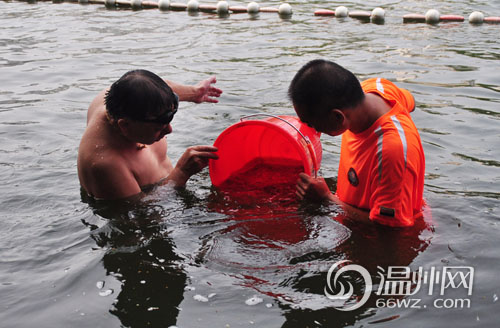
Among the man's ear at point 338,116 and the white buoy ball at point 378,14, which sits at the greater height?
the white buoy ball at point 378,14

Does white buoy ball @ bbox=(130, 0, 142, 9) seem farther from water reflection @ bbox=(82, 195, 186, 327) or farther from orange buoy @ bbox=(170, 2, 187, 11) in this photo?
water reflection @ bbox=(82, 195, 186, 327)

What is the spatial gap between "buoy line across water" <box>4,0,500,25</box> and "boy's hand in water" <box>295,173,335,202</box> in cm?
773

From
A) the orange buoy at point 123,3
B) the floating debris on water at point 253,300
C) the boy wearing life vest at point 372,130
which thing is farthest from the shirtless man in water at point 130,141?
the orange buoy at point 123,3

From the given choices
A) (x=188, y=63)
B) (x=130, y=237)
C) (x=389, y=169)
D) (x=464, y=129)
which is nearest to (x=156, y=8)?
(x=188, y=63)

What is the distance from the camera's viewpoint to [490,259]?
12.7 feet

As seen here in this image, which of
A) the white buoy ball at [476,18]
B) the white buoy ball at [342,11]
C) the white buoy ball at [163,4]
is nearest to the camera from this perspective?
the white buoy ball at [476,18]

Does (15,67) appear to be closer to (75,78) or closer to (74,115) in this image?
(75,78)

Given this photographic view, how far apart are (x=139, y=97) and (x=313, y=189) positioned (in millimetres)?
1400

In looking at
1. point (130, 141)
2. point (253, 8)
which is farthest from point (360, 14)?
point (130, 141)

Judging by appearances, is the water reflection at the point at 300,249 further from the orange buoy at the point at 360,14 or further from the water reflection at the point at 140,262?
the orange buoy at the point at 360,14

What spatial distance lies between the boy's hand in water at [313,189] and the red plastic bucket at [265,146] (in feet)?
0.86

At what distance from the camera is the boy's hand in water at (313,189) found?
13.6 feet

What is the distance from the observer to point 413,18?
1105cm

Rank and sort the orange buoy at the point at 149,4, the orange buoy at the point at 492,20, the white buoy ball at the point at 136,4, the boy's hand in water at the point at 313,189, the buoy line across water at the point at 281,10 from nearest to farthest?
the boy's hand in water at the point at 313,189
the orange buoy at the point at 492,20
the buoy line across water at the point at 281,10
the white buoy ball at the point at 136,4
the orange buoy at the point at 149,4
